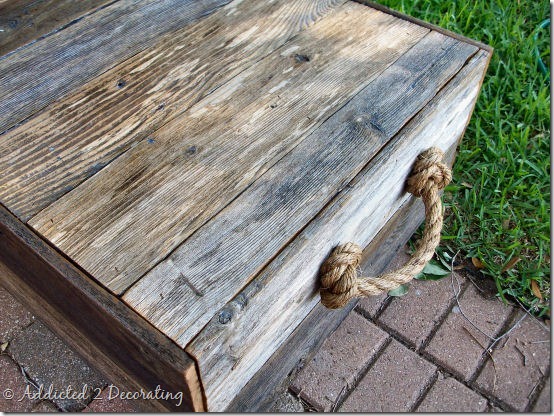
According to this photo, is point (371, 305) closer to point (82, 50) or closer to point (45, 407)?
point (45, 407)

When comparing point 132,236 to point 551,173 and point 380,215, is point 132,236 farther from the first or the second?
point 551,173

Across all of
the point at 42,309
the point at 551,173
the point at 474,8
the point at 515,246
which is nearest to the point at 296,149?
the point at 42,309

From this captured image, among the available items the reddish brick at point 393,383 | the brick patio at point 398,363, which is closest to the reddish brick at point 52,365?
the brick patio at point 398,363

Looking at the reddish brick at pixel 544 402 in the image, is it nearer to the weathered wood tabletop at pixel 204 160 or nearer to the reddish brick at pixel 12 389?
the weathered wood tabletop at pixel 204 160

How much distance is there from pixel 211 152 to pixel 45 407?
866 mm

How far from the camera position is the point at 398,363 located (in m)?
1.74

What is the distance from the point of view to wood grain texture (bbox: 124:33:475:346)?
113 cm

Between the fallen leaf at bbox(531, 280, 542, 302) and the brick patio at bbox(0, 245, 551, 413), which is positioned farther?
the fallen leaf at bbox(531, 280, 542, 302)

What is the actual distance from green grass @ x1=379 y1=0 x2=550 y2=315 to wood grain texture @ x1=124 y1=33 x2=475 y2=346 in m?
0.58

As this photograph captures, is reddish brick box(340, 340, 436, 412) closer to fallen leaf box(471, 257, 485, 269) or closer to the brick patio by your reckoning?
the brick patio

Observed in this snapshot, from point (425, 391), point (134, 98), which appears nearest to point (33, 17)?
point (134, 98)

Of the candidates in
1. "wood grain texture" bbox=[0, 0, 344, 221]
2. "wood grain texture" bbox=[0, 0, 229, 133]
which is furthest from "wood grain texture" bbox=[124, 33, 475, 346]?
"wood grain texture" bbox=[0, 0, 229, 133]

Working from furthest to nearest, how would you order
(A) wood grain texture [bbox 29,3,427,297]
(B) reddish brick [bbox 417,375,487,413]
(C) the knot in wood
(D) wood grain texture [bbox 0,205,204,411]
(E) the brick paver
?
(E) the brick paver, (B) reddish brick [bbox 417,375,487,413], (C) the knot in wood, (A) wood grain texture [bbox 29,3,427,297], (D) wood grain texture [bbox 0,205,204,411]

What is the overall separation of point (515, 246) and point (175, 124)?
116 cm
